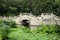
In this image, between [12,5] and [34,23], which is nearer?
[34,23]

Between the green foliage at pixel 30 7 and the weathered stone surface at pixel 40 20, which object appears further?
the green foliage at pixel 30 7

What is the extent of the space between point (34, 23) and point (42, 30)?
276 inches

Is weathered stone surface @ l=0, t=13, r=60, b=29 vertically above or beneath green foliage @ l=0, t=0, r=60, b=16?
beneath

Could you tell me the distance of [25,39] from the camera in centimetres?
1558

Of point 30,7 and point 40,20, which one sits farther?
point 30,7

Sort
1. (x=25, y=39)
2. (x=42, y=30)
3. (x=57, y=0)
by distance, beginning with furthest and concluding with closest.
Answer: (x=42, y=30) < (x=57, y=0) < (x=25, y=39)

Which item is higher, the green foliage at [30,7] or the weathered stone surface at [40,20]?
the green foliage at [30,7]

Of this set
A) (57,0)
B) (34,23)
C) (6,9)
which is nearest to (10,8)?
(6,9)

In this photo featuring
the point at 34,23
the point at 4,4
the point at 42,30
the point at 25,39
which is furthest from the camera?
the point at 4,4

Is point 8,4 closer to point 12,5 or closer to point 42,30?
point 12,5

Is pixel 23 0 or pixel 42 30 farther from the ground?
pixel 23 0

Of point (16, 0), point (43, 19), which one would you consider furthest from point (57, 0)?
point (16, 0)

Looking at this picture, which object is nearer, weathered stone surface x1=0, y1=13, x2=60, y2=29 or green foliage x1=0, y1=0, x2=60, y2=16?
weathered stone surface x1=0, y1=13, x2=60, y2=29

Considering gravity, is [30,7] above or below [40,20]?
above
